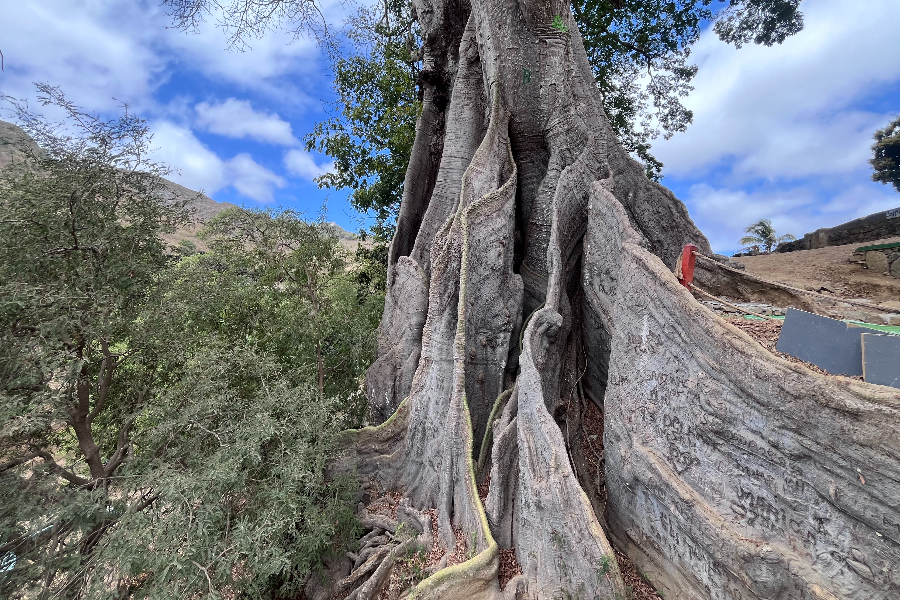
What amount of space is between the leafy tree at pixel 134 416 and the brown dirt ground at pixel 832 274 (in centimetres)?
663

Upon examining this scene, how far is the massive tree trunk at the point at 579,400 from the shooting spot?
2.01 m

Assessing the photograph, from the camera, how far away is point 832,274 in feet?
26.2

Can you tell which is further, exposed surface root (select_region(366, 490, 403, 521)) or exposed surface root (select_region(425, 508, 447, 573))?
exposed surface root (select_region(366, 490, 403, 521))

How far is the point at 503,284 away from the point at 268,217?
183 inches

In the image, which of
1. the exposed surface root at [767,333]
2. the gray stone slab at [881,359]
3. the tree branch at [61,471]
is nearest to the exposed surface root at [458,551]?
the exposed surface root at [767,333]

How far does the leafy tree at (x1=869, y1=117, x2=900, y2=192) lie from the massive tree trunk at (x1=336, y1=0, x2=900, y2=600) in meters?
17.9

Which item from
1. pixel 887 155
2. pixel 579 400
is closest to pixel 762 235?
pixel 887 155

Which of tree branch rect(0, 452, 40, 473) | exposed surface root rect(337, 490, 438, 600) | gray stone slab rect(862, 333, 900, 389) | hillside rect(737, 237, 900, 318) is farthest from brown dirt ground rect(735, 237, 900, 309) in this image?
tree branch rect(0, 452, 40, 473)

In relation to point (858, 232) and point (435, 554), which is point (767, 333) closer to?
point (435, 554)

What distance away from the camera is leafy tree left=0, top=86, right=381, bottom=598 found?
315cm

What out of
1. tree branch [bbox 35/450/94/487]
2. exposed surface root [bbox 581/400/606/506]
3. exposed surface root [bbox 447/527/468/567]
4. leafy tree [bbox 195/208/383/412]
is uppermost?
leafy tree [bbox 195/208/383/412]

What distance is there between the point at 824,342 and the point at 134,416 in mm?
5993

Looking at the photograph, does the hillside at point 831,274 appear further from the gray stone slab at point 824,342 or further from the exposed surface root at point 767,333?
the gray stone slab at point 824,342

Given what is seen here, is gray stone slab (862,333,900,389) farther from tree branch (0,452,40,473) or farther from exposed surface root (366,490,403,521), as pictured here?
tree branch (0,452,40,473)
